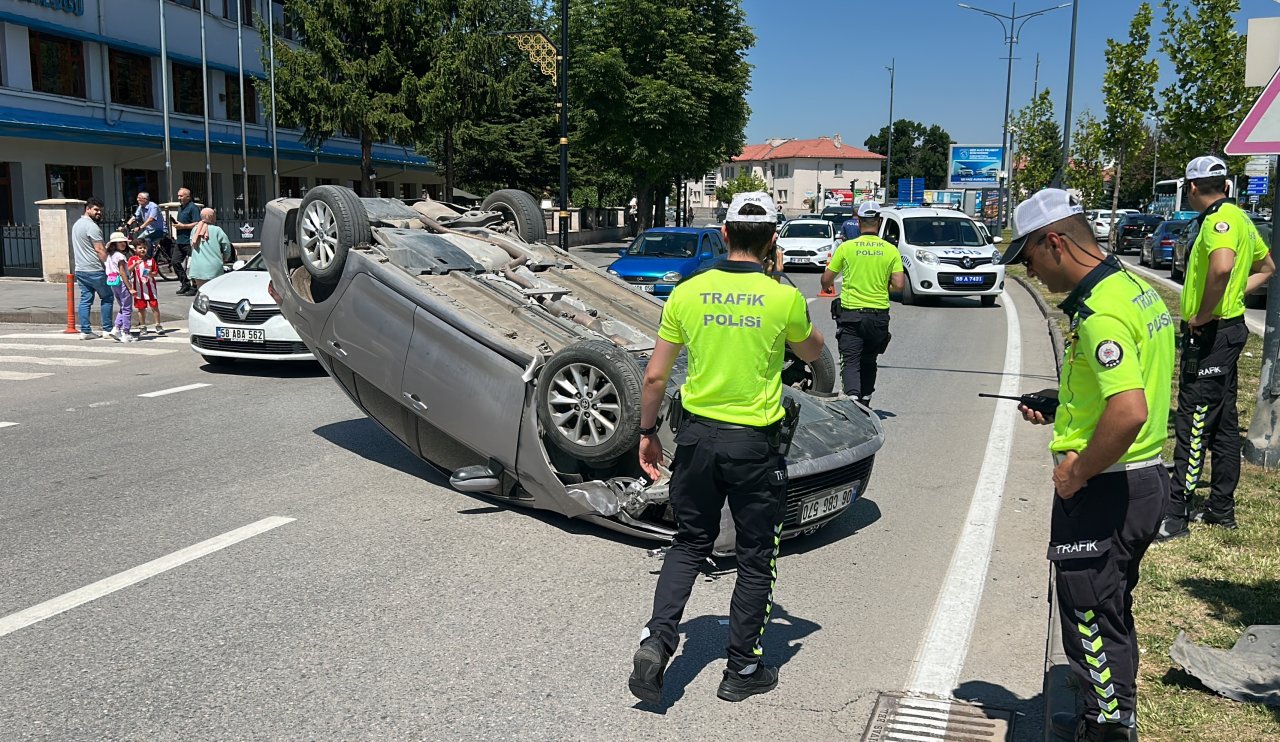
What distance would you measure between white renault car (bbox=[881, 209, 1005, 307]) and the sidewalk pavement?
13.0 metres

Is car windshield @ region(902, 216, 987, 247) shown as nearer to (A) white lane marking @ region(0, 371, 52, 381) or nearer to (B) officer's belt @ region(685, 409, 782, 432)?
(A) white lane marking @ region(0, 371, 52, 381)

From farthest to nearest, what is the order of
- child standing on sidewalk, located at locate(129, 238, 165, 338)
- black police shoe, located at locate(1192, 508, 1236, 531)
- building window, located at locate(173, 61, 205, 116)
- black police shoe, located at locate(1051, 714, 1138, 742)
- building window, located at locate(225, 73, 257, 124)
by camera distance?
building window, located at locate(225, 73, 257, 124) → building window, located at locate(173, 61, 205, 116) → child standing on sidewalk, located at locate(129, 238, 165, 338) → black police shoe, located at locate(1192, 508, 1236, 531) → black police shoe, located at locate(1051, 714, 1138, 742)

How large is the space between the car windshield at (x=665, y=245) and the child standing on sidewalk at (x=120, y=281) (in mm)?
8220

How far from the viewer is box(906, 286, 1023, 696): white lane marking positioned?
4.41m

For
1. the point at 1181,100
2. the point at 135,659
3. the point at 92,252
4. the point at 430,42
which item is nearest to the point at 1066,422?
the point at 135,659

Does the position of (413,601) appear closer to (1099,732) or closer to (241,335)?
(1099,732)

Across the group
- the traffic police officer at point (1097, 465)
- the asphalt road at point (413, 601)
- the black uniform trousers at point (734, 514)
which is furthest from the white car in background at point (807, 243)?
the traffic police officer at point (1097, 465)

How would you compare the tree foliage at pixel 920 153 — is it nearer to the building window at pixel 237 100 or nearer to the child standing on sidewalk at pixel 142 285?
the building window at pixel 237 100

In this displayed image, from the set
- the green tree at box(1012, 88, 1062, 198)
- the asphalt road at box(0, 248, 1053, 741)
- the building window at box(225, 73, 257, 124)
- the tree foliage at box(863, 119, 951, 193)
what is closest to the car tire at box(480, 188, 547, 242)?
the asphalt road at box(0, 248, 1053, 741)

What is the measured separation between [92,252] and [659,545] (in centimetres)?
1135

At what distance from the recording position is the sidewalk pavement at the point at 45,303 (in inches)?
669

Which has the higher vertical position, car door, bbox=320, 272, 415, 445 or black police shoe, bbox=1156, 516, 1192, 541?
car door, bbox=320, 272, 415, 445

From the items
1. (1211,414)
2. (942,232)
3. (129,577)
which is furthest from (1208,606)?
(942,232)

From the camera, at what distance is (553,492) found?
5.97m
